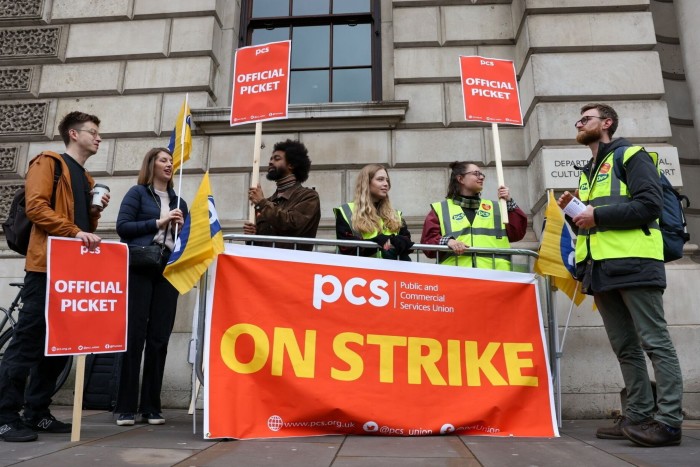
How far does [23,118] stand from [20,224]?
410 centimetres

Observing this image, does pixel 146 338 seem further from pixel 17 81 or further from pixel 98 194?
pixel 17 81

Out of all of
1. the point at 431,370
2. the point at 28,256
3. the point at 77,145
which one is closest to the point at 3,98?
the point at 77,145

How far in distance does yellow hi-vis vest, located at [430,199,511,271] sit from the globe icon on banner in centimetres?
174

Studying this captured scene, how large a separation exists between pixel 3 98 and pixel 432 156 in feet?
18.4

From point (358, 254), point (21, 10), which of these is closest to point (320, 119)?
point (358, 254)

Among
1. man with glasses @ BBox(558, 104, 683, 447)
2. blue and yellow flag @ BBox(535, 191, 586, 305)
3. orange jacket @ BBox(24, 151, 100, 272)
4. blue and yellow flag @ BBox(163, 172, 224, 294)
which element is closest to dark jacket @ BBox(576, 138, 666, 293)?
man with glasses @ BBox(558, 104, 683, 447)

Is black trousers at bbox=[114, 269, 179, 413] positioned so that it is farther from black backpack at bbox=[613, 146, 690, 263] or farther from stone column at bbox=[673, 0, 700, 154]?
stone column at bbox=[673, 0, 700, 154]

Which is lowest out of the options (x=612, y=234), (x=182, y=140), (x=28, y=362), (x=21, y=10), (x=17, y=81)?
(x=28, y=362)

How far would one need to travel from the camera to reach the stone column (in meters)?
6.71

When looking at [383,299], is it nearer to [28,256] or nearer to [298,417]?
[298,417]

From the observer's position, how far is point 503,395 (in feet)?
12.6

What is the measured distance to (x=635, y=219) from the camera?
3480mm

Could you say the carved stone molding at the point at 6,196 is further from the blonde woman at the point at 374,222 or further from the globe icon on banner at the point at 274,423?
the globe icon on banner at the point at 274,423

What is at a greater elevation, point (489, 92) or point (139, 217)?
point (489, 92)
